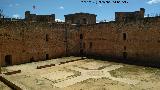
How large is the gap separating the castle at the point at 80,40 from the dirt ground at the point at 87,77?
2061 mm

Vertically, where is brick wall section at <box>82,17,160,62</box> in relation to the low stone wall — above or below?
above

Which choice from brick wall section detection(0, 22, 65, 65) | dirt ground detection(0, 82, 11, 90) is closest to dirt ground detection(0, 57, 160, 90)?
dirt ground detection(0, 82, 11, 90)

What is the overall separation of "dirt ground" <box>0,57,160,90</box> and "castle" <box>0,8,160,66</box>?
2061mm

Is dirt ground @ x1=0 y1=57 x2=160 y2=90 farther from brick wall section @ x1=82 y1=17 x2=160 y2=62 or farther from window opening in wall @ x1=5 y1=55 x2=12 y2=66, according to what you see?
brick wall section @ x1=82 y1=17 x2=160 y2=62

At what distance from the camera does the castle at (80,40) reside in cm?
2031

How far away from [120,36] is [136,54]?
286 centimetres

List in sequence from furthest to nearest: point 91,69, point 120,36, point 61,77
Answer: point 120,36
point 91,69
point 61,77

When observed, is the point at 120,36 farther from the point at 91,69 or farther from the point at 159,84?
the point at 159,84

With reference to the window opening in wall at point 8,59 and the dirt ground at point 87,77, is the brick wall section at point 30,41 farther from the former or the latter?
the dirt ground at point 87,77

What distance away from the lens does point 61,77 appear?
53.5 feet

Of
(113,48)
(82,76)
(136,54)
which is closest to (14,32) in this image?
(82,76)

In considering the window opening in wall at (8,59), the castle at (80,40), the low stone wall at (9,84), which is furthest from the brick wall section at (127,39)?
the low stone wall at (9,84)

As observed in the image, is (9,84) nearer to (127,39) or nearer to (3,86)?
(3,86)

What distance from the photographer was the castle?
20312 millimetres
